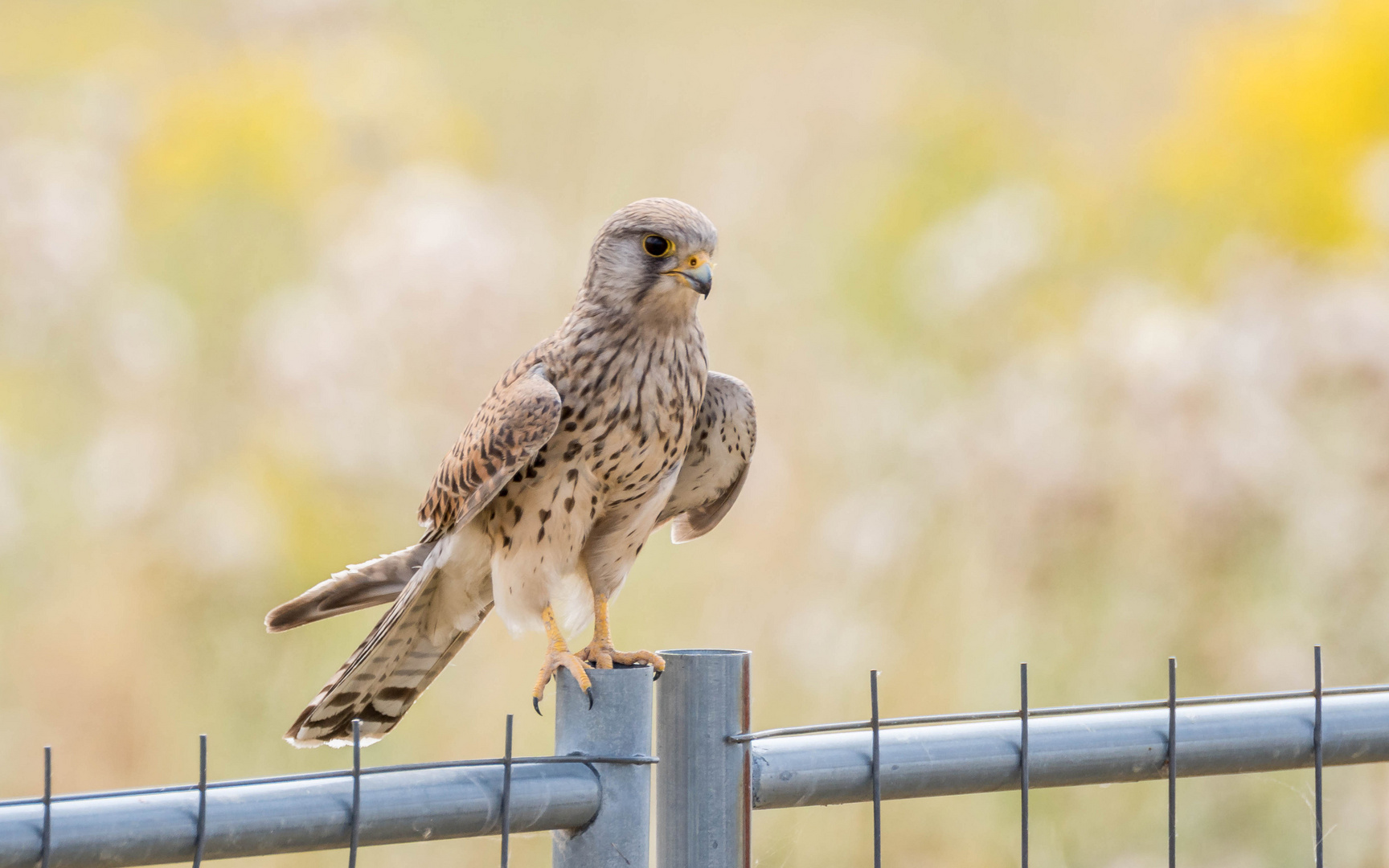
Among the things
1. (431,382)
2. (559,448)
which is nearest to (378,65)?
(431,382)

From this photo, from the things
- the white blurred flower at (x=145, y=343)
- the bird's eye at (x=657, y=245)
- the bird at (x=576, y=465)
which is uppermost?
the white blurred flower at (x=145, y=343)

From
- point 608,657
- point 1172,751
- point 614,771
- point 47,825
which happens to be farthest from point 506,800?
point 608,657

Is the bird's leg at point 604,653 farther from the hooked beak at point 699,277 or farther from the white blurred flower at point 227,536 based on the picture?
the white blurred flower at point 227,536

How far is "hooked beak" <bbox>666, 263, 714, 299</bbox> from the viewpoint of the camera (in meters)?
1.74

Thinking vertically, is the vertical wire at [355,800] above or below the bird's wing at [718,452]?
below

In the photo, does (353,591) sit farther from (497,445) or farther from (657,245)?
(657,245)

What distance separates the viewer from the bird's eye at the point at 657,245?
5.86 ft

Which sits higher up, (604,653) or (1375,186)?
(1375,186)

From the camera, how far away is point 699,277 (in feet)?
5.74

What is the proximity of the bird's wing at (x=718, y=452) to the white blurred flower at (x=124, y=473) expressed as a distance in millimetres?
3199

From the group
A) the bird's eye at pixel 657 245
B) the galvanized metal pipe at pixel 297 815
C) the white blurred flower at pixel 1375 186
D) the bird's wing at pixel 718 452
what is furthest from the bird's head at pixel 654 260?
the white blurred flower at pixel 1375 186

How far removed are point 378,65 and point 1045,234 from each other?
8.61ft

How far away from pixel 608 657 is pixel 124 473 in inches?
140

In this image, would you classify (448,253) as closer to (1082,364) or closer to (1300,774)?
(1082,364)
